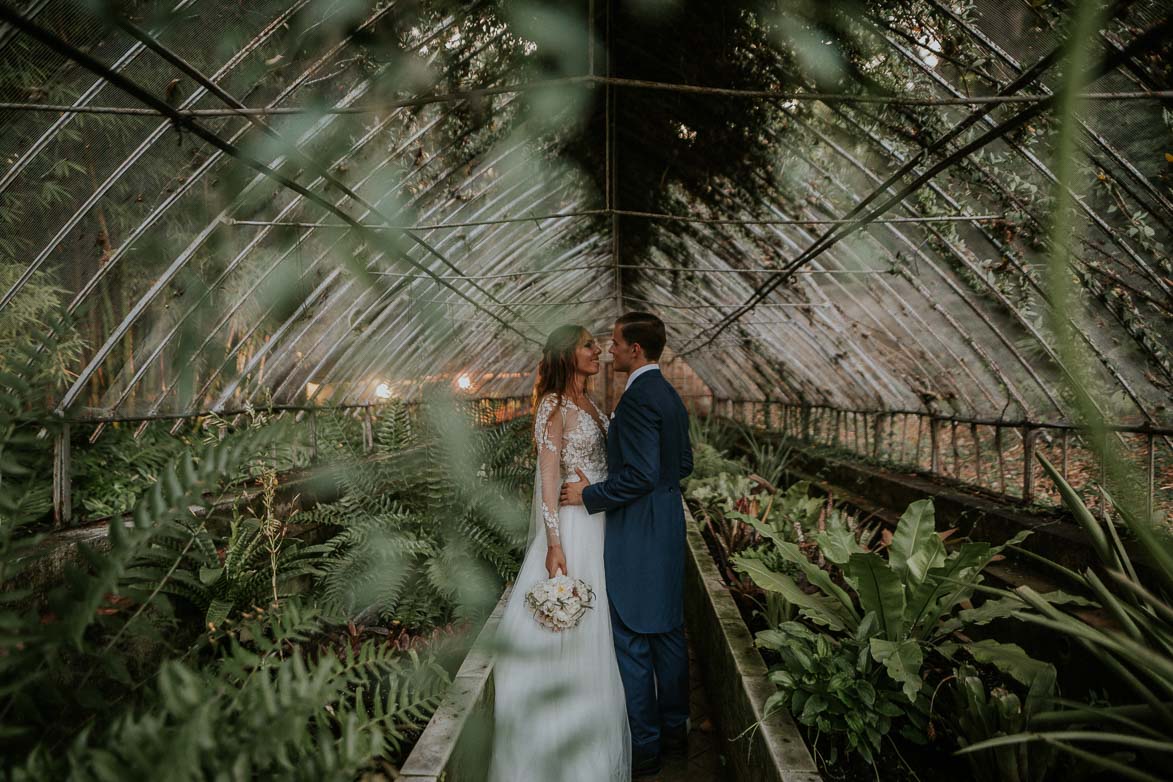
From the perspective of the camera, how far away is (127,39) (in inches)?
114

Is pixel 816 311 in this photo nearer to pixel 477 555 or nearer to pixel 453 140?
pixel 453 140

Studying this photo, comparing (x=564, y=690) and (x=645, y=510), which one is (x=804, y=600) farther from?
(x=564, y=690)

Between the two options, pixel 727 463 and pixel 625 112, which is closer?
pixel 625 112

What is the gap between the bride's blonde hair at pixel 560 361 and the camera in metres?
→ 2.73

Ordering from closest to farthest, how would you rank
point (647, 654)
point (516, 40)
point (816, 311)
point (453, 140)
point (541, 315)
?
point (647, 654)
point (516, 40)
point (453, 140)
point (816, 311)
point (541, 315)

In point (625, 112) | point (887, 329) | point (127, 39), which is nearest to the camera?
point (127, 39)

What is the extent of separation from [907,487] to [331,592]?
4.86 m

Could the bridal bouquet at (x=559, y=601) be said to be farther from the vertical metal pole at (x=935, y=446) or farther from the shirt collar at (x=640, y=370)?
the vertical metal pole at (x=935, y=446)

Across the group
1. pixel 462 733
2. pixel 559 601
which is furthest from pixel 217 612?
pixel 559 601

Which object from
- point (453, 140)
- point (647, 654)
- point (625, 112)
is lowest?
point (647, 654)

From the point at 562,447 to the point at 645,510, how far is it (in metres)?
0.51

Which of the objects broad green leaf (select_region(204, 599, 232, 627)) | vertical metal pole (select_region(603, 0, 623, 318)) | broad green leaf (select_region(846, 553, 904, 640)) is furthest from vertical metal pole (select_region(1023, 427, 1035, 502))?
broad green leaf (select_region(204, 599, 232, 627))

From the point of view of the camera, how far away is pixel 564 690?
2236 mm

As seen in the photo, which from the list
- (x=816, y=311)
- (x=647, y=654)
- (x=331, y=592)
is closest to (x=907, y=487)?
(x=816, y=311)
